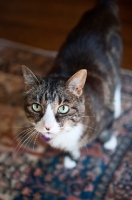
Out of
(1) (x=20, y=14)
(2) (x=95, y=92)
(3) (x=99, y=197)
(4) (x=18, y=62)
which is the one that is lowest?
(3) (x=99, y=197)

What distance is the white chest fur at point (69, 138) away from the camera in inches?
47.0

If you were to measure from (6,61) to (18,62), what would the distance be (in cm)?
8

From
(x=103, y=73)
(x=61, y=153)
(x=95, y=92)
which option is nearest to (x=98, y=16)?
(x=103, y=73)

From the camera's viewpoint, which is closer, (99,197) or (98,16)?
(99,197)

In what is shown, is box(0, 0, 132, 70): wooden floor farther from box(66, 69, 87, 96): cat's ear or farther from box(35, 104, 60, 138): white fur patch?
box(35, 104, 60, 138): white fur patch

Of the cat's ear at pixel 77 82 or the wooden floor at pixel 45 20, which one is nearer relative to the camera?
the cat's ear at pixel 77 82

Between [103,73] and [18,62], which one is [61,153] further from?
[18,62]

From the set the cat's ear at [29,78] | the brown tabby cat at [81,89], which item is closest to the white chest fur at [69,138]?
the brown tabby cat at [81,89]

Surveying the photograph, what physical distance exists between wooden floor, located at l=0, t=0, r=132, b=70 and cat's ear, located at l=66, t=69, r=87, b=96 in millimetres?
999

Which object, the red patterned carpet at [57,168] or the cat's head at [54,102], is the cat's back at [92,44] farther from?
the red patterned carpet at [57,168]

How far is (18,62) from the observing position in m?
2.03

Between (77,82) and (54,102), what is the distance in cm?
11

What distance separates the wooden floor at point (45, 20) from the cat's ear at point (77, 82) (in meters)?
1.00

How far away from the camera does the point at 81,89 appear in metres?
1.10
